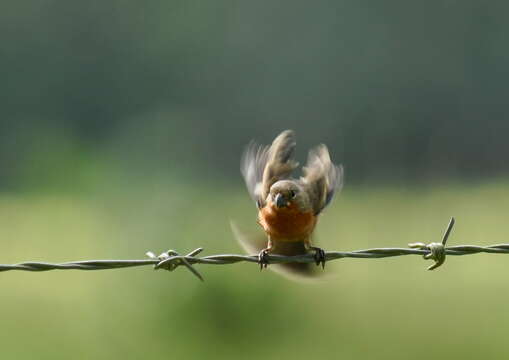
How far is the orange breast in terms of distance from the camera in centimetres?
565

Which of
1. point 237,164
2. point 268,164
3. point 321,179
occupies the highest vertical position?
point 237,164

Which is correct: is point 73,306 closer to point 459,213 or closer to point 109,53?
point 459,213

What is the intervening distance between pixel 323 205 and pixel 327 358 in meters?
7.06

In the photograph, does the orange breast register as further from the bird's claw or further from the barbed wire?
the barbed wire

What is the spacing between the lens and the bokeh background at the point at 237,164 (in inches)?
514

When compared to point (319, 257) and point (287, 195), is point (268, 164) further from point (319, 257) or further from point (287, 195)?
point (319, 257)

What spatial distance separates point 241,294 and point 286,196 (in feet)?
20.1

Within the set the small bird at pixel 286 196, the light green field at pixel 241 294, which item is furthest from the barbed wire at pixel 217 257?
the light green field at pixel 241 294

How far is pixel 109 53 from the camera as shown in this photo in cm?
3372

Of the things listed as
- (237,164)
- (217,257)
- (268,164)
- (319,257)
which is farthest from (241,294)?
(237,164)

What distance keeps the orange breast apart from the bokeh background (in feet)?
12.8

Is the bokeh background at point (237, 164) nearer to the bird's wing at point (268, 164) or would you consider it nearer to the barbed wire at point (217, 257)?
the bird's wing at point (268, 164)

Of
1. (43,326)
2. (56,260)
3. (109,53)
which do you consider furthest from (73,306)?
(109,53)

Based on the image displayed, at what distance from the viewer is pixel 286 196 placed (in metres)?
5.74
